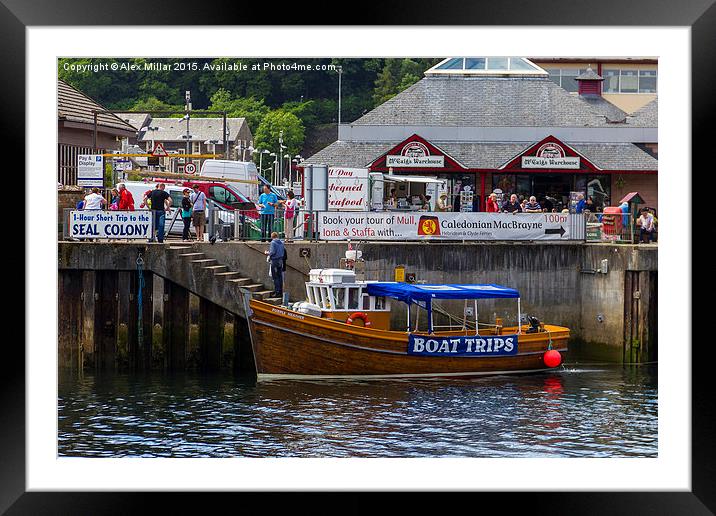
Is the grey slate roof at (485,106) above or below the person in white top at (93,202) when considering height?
above

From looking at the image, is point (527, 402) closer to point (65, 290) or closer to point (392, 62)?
point (65, 290)

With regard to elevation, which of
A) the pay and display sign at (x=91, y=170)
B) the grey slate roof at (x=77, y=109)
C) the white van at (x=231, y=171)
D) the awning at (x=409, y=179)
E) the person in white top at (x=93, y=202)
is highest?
the grey slate roof at (x=77, y=109)

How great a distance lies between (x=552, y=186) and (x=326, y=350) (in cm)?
2147

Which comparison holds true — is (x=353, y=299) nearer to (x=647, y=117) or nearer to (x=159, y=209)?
(x=159, y=209)

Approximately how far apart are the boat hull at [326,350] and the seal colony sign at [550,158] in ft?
61.0

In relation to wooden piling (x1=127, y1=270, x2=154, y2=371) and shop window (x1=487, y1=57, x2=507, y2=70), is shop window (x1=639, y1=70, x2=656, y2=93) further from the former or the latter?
wooden piling (x1=127, y1=270, x2=154, y2=371)

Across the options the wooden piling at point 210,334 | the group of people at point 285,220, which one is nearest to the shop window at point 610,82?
the group of people at point 285,220

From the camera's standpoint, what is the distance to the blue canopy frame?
1101 inches

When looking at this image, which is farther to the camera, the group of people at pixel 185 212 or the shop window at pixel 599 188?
the shop window at pixel 599 188

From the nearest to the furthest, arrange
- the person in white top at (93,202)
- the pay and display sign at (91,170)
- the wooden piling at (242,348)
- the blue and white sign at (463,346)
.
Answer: the blue and white sign at (463,346) < the wooden piling at (242,348) < the person in white top at (93,202) < the pay and display sign at (91,170)

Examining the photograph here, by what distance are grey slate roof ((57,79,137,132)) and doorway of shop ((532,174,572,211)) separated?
15.7m
